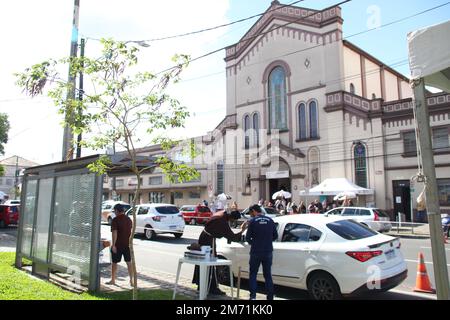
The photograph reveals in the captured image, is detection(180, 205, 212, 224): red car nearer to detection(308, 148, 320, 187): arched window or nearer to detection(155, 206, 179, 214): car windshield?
detection(308, 148, 320, 187): arched window

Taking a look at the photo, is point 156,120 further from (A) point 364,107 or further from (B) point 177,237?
(A) point 364,107

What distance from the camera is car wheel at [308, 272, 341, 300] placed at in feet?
22.6

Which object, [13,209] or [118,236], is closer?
[118,236]

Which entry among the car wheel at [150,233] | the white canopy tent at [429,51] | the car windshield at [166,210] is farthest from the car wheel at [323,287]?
the car windshield at [166,210]

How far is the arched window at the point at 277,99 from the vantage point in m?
34.9

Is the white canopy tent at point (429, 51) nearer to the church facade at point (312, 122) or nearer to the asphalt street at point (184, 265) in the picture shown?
the asphalt street at point (184, 265)

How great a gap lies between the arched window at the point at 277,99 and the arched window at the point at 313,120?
8.21 feet

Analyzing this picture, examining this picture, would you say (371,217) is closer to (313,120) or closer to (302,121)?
(313,120)

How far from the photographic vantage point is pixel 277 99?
116ft

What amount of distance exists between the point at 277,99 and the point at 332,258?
29.5 m

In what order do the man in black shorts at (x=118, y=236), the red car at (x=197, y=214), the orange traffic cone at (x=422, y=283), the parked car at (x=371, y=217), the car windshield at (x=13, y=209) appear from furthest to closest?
the red car at (x=197, y=214)
the car windshield at (x=13, y=209)
the parked car at (x=371, y=217)
the man in black shorts at (x=118, y=236)
the orange traffic cone at (x=422, y=283)

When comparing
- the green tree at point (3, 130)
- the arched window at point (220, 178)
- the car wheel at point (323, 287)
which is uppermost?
the green tree at point (3, 130)

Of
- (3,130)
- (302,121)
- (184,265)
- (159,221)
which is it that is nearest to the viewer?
(184,265)

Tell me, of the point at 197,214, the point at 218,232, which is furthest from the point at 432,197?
the point at 197,214
